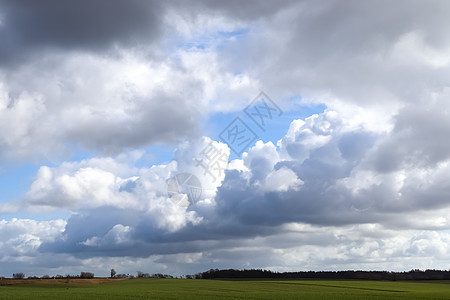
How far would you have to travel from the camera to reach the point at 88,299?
2753 inches

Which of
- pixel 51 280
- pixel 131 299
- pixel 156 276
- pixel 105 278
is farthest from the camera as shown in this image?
pixel 156 276

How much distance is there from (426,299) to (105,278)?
389 ft

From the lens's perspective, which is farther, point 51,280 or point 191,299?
point 51,280

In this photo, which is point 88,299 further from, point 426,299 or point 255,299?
point 426,299

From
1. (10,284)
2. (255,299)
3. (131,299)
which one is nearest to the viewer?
(131,299)

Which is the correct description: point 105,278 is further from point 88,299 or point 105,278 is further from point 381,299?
point 381,299

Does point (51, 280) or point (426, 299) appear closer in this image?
point (426, 299)

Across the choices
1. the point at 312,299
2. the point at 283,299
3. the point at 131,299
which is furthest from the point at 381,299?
the point at 131,299

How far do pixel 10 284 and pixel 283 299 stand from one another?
9775 centimetres

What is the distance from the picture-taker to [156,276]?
190625 mm

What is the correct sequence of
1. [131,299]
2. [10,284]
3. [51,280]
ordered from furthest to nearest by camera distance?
[51,280] < [10,284] < [131,299]

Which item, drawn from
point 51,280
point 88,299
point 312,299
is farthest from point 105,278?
point 312,299

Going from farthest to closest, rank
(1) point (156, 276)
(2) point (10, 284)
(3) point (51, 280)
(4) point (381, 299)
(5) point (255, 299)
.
A: 1. (1) point (156, 276)
2. (3) point (51, 280)
3. (2) point (10, 284)
4. (4) point (381, 299)
5. (5) point (255, 299)

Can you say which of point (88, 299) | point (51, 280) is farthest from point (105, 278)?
point (88, 299)
